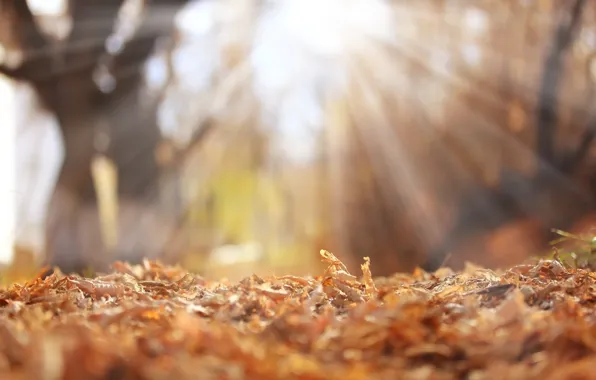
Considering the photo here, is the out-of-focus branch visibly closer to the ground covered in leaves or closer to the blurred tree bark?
the blurred tree bark

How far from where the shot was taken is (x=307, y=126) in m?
24.5

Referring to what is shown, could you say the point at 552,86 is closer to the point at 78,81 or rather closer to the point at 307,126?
the point at 78,81

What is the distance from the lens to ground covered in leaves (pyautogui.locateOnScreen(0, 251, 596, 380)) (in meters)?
1.24

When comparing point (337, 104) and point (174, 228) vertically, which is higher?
point (337, 104)

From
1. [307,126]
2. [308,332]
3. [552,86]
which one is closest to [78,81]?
[552,86]

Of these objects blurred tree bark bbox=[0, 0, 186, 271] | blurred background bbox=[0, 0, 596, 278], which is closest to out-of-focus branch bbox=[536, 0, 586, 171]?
blurred background bbox=[0, 0, 596, 278]

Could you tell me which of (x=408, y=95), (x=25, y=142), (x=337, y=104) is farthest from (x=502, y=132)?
(x=25, y=142)

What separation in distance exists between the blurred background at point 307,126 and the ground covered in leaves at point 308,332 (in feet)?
2.11

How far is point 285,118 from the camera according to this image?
23859 millimetres

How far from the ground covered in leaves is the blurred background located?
2.11 ft

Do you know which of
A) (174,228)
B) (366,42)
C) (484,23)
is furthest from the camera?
(366,42)

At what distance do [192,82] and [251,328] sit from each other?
47.1 ft

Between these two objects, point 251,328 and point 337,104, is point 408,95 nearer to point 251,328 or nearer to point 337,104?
point 337,104

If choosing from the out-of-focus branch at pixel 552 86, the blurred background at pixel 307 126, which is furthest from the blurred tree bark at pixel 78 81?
the out-of-focus branch at pixel 552 86
